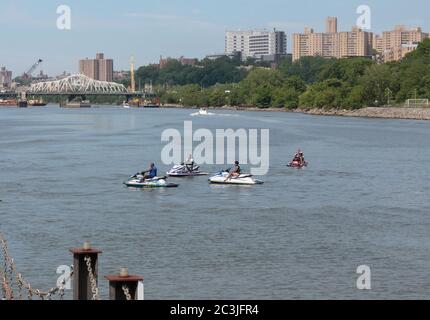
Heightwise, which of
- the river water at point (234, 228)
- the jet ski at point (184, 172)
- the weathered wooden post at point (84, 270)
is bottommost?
the river water at point (234, 228)

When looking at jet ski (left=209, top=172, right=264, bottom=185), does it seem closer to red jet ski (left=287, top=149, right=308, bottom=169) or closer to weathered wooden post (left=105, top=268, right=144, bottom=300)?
red jet ski (left=287, top=149, right=308, bottom=169)

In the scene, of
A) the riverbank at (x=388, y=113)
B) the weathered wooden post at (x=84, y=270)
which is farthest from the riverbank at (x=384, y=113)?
the weathered wooden post at (x=84, y=270)

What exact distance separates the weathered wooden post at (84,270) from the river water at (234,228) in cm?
902

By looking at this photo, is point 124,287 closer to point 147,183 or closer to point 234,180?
point 147,183

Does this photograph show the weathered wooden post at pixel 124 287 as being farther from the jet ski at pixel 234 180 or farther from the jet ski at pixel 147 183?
the jet ski at pixel 234 180

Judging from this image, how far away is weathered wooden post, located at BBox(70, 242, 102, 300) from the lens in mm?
12156

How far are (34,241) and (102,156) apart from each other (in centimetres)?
3700

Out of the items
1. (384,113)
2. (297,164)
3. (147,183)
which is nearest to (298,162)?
(297,164)

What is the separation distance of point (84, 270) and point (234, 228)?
19318 mm

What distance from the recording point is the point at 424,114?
481 feet

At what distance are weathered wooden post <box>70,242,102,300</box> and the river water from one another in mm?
9021

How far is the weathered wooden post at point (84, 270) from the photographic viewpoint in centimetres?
1216
